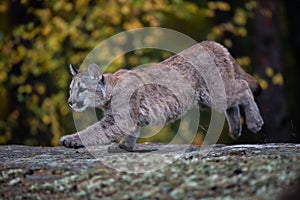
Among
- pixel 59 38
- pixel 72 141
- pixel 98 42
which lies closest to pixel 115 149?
pixel 72 141

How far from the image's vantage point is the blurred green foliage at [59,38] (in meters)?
12.6

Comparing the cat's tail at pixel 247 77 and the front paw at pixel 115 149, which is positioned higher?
the cat's tail at pixel 247 77

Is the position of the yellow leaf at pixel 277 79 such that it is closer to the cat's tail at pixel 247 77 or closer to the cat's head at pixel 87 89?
the cat's tail at pixel 247 77

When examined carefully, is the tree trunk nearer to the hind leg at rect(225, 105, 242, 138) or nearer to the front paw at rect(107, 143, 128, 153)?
the hind leg at rect(225, 105, 242, 138)

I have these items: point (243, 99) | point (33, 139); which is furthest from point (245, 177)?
point (33, 139)

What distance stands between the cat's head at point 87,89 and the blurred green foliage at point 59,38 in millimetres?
4861

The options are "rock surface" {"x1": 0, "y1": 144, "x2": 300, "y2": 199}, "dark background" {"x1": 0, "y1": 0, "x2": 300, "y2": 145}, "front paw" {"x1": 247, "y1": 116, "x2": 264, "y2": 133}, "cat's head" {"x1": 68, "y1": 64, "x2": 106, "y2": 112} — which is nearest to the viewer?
"rock surface" {"x1": 0, "y1": 144, "x2": 300, "y2": 199}

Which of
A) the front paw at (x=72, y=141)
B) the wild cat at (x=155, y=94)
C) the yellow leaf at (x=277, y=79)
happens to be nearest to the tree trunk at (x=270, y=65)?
the yellow leaf at (x=277, y=79)

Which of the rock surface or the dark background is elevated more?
the dark background

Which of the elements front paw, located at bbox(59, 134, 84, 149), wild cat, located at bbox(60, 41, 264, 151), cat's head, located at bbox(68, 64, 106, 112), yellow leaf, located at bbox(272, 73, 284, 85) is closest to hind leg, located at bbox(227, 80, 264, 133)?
wild cat, located at bbox(60, 41, 264, 151)

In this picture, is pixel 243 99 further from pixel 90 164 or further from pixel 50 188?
pixel 50 188

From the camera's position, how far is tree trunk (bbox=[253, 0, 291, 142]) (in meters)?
12.3

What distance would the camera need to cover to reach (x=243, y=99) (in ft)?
27.1

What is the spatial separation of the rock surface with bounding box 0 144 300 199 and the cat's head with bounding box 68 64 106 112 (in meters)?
0.72
